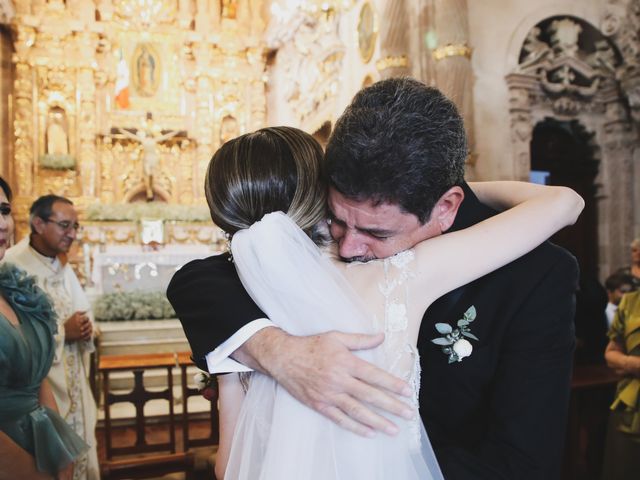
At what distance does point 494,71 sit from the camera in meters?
6.88

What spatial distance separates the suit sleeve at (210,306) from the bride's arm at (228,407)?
0.33 ft

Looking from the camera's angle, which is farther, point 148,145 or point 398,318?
point 148,145

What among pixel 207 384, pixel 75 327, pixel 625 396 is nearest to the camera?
pixel 207 384

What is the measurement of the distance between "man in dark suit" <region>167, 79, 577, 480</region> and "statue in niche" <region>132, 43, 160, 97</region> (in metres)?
14.2

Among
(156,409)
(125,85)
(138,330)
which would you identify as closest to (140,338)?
(138,330)

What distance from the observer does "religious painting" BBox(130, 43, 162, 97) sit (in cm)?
1430

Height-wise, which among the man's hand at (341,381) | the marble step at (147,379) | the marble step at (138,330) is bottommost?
the marble step at (147,379)

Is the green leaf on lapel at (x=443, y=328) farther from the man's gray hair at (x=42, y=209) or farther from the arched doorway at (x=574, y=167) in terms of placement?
the arched doorway at (x=574, y=167)

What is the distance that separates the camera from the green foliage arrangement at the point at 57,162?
1295cm

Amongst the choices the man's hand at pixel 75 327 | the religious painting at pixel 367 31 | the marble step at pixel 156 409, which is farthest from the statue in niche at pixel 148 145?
the man's hand at pixel 75 327

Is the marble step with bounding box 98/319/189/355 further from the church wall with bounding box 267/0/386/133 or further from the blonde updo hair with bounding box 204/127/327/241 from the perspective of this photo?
the blonde updo hair with bounding box 204/127/327/241

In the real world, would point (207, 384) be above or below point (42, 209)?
below

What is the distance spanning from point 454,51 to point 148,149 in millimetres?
8924

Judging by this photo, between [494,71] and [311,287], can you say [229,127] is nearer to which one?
[494,71]
